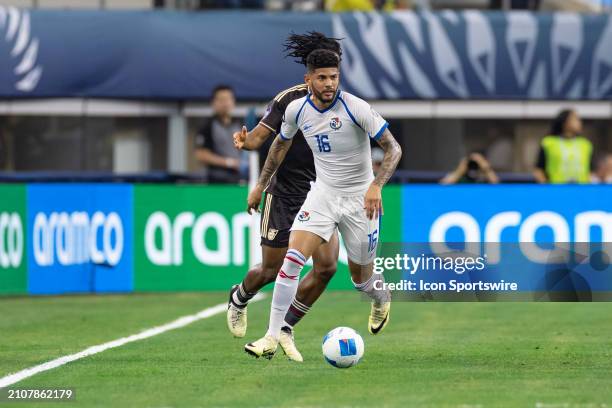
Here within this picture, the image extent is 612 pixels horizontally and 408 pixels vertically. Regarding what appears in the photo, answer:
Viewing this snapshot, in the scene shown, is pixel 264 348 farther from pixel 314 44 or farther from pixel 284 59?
pixel 284 59

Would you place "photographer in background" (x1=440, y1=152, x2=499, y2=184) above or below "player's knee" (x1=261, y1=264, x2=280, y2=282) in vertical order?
above

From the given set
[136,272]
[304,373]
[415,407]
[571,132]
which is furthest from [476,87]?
[415,407]

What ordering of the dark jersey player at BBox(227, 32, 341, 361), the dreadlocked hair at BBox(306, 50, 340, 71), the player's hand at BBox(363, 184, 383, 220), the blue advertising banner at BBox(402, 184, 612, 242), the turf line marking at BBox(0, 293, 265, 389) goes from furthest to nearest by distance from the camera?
the blue advertising banner at BBox(402, 184, 612, 242) → the dark jersey player at BBox(227, 32, 341, 361) → the player's hand at BBox(363, 184, 383, 220) → the dreadlocked hair at BBox(306, 50, 340, 71) → the turf line marking at BBox(0, 293, 265, 389)

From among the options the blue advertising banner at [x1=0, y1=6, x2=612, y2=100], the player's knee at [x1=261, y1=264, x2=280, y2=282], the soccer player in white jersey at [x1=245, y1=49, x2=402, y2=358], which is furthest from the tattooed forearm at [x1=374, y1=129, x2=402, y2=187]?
the blue advertising banner at [x1=0, y1=6, x2=612, y2=100]

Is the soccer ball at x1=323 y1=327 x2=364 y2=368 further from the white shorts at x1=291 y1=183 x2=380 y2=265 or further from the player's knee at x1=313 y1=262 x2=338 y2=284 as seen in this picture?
the player's knee at x1=313 y1=262 x2=338 y2=284

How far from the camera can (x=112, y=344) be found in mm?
11602

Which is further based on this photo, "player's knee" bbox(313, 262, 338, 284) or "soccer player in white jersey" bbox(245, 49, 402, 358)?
"player's knee" bbox(313, 262, 338, 284)

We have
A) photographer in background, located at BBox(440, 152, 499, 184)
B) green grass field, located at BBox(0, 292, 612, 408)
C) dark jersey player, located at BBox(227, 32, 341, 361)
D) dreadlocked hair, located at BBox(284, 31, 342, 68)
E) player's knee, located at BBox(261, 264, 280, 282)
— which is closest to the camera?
green grass field, located at BBox(0, 292, 612, 408)

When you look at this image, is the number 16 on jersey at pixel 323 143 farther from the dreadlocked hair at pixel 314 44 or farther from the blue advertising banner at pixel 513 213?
the blue advertising banner at pixel 513 213

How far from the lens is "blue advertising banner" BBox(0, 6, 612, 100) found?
22.4m

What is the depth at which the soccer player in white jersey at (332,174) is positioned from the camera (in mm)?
9898

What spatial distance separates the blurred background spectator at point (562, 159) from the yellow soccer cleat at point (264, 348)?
313 inches

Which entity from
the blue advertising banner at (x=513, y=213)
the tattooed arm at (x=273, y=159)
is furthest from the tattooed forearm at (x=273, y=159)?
the blue advertising banner at (x=513, y=213)

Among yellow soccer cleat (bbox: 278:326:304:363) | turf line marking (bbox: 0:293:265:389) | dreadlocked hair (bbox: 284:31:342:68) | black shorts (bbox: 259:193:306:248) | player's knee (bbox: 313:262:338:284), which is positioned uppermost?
dreadlocked hair (bbox: 284:31:342:68)
